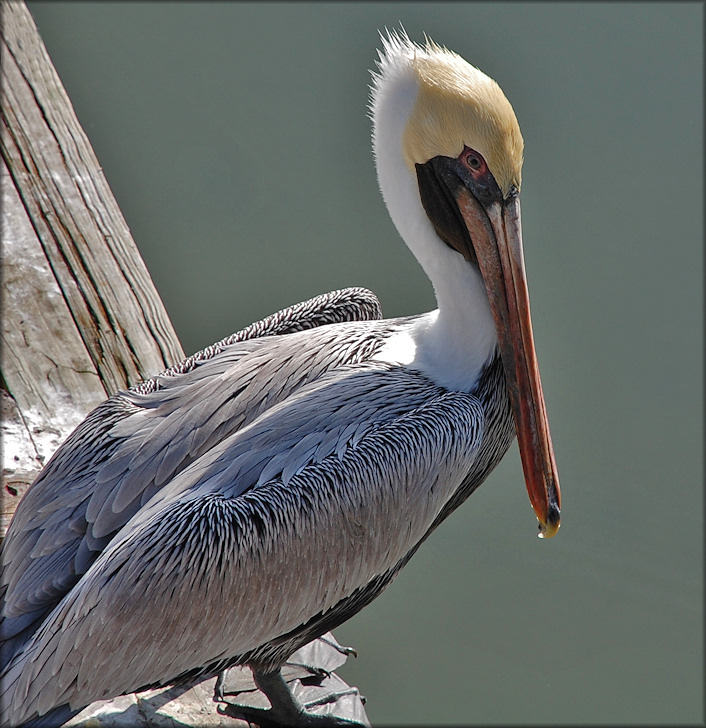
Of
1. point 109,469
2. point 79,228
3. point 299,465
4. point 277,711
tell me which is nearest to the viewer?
point 299,465

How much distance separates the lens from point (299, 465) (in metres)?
2.29

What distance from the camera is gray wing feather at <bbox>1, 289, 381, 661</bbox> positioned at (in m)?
2.28

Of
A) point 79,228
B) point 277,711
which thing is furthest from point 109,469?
point 79,228

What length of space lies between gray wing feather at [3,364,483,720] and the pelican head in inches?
8.6

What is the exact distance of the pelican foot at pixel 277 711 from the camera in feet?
8.48

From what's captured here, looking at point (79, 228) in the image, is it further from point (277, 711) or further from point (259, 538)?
point (277, 711)

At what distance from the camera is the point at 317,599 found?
233cm

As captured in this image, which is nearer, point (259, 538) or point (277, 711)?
point (259, 538)

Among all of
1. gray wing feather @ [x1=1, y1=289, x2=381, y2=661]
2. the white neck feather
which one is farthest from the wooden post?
the white neck feather

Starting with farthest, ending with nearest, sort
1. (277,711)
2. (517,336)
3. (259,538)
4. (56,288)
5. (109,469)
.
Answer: (56,288), (277,711), (517,336), (109,469), (259,538)

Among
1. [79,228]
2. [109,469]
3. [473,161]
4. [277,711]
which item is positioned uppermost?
[473,161]

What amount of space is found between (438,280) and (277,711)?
136cm

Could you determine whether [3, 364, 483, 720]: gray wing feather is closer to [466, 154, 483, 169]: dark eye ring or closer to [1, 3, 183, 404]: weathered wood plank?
[466, 154, 483, 169]: dark eye ring

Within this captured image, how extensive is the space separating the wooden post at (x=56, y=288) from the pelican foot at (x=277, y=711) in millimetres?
977
